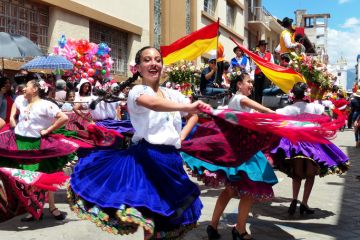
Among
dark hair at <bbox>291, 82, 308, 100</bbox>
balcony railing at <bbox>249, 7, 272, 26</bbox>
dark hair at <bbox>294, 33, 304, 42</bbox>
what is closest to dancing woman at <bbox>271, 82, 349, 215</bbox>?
dark hair at <bbox>291, 82, 308, 100</bbox>

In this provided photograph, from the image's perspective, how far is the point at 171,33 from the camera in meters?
21.8

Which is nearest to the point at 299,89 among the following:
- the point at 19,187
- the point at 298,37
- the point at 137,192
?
the point at 137,192

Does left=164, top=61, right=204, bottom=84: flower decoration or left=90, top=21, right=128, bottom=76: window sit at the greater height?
left=90, top=21, right=128, bottom=76: window

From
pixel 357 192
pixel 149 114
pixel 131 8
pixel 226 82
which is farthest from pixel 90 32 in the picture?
pixel 149 114

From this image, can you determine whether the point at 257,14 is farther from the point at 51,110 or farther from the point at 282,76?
the point at 51,110

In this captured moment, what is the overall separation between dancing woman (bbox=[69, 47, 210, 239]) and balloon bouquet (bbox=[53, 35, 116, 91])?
6674mm

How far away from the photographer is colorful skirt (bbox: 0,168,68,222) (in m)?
5.05

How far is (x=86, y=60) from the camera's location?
416 inches

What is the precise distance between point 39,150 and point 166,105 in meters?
2.81

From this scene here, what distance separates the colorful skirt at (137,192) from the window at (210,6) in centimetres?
2244

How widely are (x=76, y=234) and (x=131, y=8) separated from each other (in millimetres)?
13345

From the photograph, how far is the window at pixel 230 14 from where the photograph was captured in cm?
2919

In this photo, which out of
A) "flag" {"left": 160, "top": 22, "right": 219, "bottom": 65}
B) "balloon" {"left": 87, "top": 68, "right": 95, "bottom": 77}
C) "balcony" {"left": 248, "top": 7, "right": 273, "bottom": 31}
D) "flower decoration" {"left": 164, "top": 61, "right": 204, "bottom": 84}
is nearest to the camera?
"flag" {"left": 160, "top": 22, "right": 219, "bottom": 65}

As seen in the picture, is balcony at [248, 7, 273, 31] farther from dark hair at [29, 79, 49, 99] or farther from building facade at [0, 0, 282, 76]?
dark hair at [29, 79, 49, 99]
